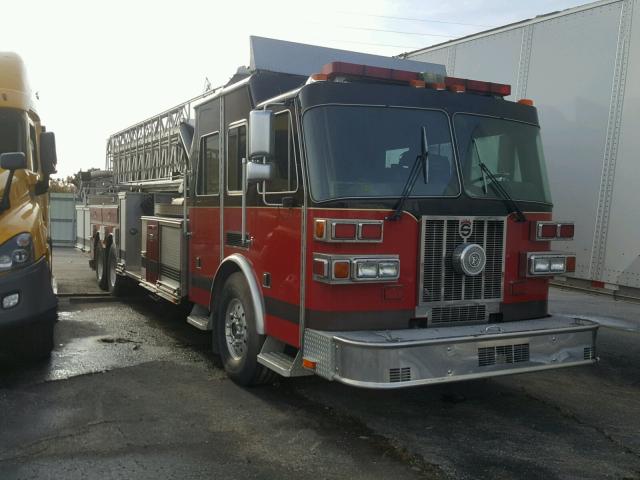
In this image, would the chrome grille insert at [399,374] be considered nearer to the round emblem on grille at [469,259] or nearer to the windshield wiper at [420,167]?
the round emblem on grille at [469,259]

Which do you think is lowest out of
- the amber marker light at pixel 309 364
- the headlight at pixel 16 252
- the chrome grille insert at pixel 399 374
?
the amber marker light at pixel 309 364

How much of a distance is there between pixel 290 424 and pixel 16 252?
2675 mm

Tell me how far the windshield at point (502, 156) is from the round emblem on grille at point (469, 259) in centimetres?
45

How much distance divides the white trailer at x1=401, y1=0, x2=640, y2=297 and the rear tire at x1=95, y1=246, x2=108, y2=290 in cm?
710

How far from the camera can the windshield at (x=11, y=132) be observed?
621 cm

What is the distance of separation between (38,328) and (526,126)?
4821 mm

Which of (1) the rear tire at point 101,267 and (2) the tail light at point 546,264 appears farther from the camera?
(1) the rear tire at point 101,267

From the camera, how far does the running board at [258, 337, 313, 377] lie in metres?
4.65

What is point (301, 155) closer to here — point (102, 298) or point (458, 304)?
point (458, 304)

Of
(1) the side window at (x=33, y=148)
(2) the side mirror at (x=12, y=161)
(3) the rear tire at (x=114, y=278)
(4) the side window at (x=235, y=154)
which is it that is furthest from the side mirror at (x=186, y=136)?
(3) the rear tire at (x=114, y=278)

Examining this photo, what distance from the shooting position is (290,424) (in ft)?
15.5

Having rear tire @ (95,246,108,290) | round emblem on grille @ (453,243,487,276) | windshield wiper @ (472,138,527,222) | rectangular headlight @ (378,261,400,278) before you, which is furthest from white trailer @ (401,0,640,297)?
rear tire @ (95,246,108,290)

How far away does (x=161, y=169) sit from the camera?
888 centimetres

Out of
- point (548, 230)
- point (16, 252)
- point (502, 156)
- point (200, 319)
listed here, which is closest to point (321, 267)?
point (502, 156)
